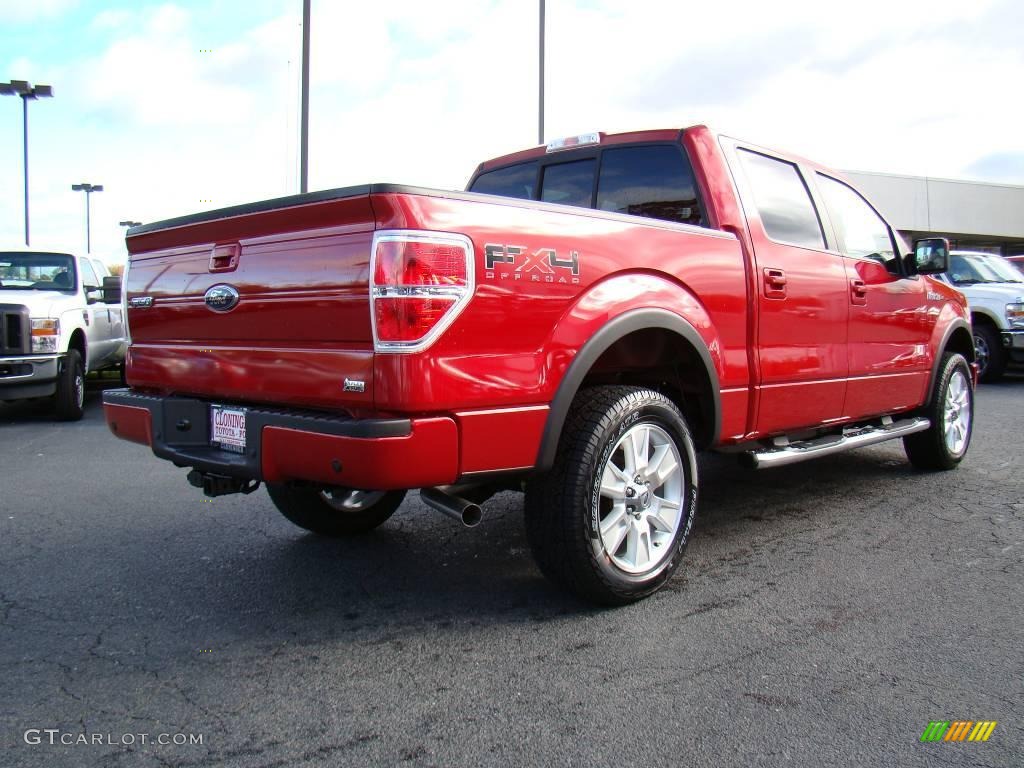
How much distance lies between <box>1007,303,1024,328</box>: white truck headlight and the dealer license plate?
11876mm

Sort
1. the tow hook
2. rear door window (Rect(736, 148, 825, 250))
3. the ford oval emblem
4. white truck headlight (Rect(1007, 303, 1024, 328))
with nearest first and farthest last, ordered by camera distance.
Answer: the ford oval emblem < the tow hook < rear door window (Rect(736, 148, 825, 250)) < white truck headlight (Rect(1007, 303, 1024, 328))

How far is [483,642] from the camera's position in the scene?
3.11 m

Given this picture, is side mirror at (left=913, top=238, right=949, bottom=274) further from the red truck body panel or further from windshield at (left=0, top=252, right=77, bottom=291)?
windshield at (left=0, top=252, right=77, bottom=291)

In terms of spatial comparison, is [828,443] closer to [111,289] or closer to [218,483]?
[218,483]

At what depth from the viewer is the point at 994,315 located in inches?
480

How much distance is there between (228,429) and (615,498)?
4.91ft

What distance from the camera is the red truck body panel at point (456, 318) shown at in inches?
110

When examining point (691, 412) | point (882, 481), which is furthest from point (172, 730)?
point (882, 481)

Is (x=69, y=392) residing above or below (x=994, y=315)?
below

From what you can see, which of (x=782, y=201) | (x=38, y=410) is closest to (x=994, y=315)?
(x=782, y=201)

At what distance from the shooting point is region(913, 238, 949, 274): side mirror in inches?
209

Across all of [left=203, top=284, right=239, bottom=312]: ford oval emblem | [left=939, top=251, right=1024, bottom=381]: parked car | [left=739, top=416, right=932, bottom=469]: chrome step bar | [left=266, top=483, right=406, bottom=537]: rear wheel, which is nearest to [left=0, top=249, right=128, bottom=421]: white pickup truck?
[left=266, top=483, right=406, bottom=537]: rear wheel

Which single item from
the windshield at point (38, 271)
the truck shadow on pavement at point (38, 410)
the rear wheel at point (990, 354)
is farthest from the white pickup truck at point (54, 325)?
the rear wheel at point (990, 354)

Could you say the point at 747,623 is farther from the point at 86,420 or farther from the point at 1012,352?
the point at 1012,352
